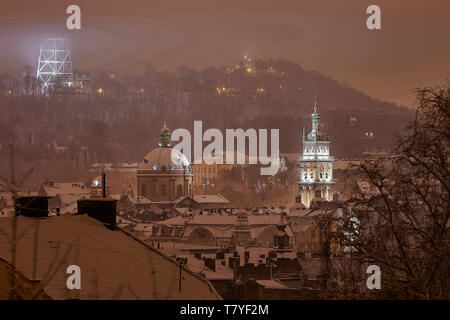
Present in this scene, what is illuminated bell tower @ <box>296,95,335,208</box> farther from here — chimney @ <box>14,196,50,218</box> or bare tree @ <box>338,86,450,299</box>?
bare tree @ <box>338,86,450,299</box>

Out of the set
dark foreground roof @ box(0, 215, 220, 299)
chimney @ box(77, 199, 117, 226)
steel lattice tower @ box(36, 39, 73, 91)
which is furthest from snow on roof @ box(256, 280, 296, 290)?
steel lattice tower @ box(36, 39, 73, 91)

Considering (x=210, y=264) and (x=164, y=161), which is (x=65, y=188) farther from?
(x=210, y=264)

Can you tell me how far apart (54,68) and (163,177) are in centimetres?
1363

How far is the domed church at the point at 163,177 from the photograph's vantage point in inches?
3435

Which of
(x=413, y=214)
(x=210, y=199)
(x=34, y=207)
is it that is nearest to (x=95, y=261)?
(x=34, y=207)

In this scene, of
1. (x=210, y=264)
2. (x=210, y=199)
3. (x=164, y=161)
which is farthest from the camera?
(x=164, y=161)

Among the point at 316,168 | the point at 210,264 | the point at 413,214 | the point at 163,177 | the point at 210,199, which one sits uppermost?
the point at 413,214

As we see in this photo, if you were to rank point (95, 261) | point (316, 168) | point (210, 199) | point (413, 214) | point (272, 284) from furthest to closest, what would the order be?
point (316, 168) → point (210, 199) → point (272, 284) → point (95, 261) → point (413, 214)

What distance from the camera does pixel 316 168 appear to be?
8250 centimetres

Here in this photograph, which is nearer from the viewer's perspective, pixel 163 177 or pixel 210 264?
pixel 210 264

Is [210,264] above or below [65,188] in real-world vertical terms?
above

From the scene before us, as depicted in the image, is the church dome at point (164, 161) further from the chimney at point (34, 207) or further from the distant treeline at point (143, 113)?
the chimney at point (34, 207)

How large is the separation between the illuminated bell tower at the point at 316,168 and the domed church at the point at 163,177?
35.1ft

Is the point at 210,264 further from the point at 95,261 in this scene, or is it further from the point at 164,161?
the point at 164,161
